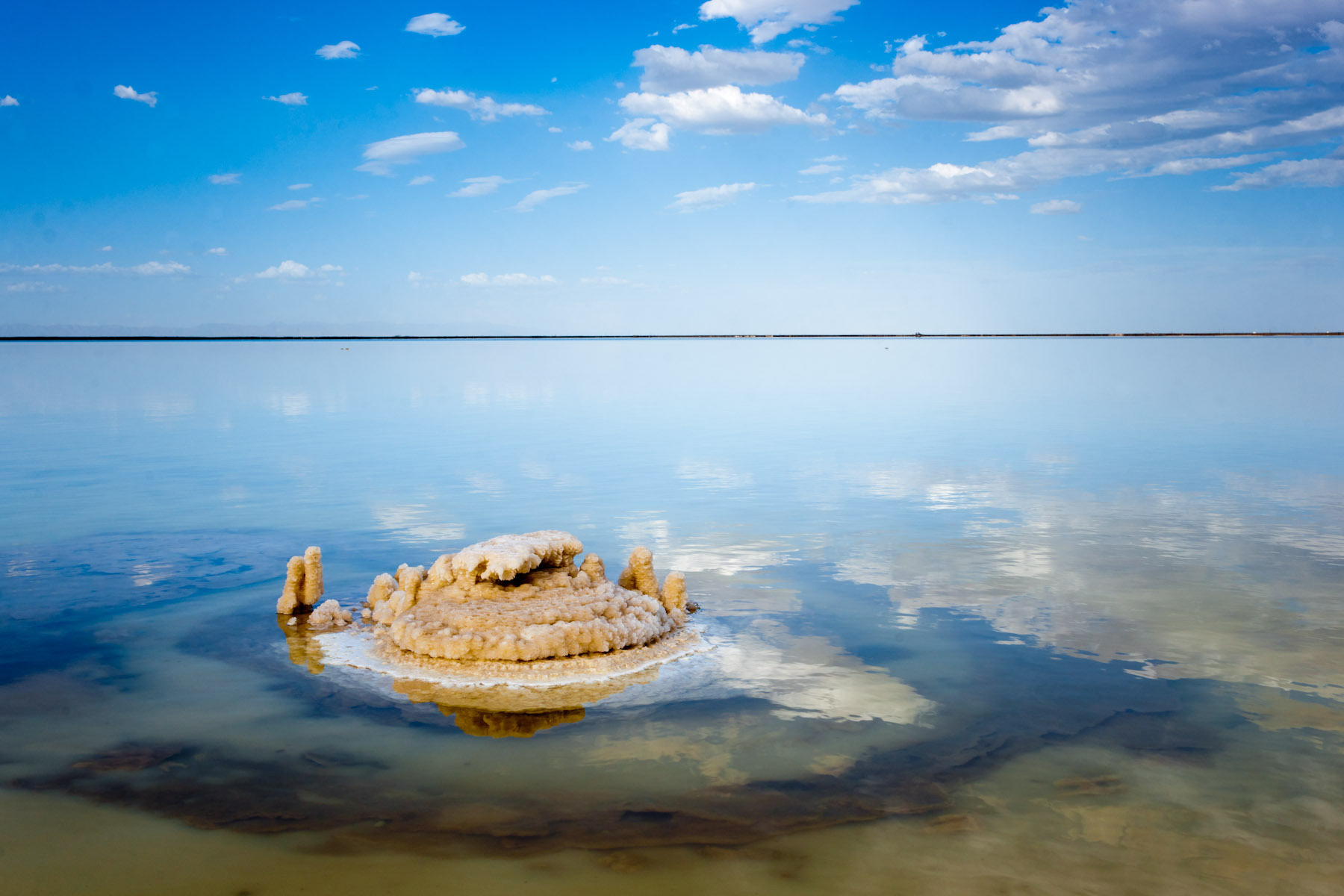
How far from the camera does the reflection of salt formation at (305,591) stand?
29.5 ft

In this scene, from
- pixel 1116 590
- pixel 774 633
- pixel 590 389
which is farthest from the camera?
pixel 590 389

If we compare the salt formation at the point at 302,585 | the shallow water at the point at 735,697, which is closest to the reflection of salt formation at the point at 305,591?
the salt formation at the point at 302,585

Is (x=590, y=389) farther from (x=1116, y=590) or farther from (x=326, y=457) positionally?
(x=1116, y=590)

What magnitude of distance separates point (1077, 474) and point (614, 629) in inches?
Answer: 472

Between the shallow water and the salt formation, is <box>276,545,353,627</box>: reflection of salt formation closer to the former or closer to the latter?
the salt formation

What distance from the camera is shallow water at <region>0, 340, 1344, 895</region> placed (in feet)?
16.5

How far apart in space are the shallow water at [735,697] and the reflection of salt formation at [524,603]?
48 centimetres

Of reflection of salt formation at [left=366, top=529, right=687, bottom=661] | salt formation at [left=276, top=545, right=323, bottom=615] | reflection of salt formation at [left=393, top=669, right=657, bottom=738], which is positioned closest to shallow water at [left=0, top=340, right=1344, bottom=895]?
reflection of salt formation at [left=393, top=669, right=657, bottom=738]

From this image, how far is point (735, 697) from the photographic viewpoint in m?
7.13

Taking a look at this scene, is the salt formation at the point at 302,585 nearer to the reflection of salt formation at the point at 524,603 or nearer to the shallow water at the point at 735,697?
the shallow water at the point at 735,697

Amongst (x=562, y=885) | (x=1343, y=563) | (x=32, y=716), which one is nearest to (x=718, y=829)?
(x=562, y=885)

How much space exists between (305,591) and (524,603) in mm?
2449

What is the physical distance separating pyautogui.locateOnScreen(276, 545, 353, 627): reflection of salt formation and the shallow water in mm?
343

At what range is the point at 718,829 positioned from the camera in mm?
5234
